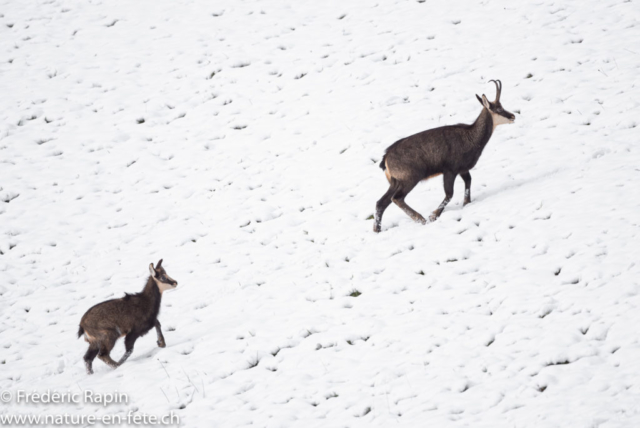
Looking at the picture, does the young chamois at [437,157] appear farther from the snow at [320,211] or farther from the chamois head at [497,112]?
the snow at [320,211]

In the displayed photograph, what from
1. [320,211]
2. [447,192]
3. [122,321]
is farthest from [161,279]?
[447,192]

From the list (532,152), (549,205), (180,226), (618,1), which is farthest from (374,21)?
(549,205)

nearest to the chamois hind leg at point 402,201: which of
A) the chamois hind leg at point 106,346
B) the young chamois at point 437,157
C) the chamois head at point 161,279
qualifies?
the young chamois at point 437,157

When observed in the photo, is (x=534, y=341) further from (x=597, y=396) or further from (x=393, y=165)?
(x=393, y=165)

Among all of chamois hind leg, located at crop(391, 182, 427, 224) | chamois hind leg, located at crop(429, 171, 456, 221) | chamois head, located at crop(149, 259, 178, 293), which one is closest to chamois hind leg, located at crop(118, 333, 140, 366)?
chamois head, located at crop(149, 259, 178, 293)

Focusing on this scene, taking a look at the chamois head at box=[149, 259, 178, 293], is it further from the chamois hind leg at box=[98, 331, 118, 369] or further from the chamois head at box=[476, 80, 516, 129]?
the chamois head at box=[476, 80, 516, 129]

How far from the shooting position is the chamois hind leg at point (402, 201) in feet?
31.7

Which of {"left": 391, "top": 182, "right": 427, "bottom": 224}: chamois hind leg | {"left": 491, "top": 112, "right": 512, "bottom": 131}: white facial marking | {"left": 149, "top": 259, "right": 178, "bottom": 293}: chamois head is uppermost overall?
{"left": 491, "top": 112, "right": 512, "bottom": 131}: white facial marking

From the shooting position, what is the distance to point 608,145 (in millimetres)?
10172

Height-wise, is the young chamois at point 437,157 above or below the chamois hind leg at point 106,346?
above

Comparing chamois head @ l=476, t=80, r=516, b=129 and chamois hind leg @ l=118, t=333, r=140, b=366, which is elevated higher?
chamois head @ l=476, t=80, r=516, b=129

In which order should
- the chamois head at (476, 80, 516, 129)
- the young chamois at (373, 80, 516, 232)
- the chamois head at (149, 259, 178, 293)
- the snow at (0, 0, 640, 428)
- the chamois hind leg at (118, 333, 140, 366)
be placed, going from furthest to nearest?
1. the chamois head at (476, 80, 516, 129)
2. the young chamois at (373, 80, 516, 232)
3. the chamois head at (149, 259, 178, 293)
4. the chamois hind leg at (118, 333, 140, 366)
5. the snow at (0, 0, 640, 428)

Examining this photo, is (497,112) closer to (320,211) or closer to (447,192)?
(447,192)

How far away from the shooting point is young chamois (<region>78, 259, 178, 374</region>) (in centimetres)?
783
